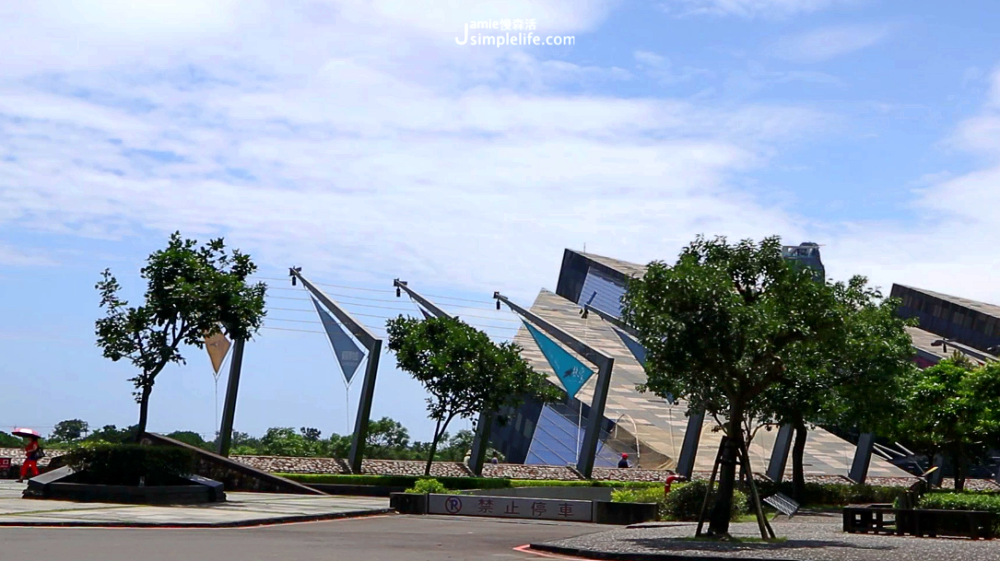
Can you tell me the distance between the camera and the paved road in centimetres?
1356

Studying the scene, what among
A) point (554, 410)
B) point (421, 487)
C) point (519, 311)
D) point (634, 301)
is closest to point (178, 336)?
point (421, 487)

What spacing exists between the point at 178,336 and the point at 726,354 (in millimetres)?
14500

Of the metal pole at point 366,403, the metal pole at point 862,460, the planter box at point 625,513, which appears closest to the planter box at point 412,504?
the planter box at point 625,513

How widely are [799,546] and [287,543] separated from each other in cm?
779

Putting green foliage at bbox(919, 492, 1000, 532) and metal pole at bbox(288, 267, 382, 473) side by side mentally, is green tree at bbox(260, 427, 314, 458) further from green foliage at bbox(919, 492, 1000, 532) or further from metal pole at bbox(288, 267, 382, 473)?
green foliage at bbox(919, 492, 1000, 532)

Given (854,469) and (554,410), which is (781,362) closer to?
(854,469)

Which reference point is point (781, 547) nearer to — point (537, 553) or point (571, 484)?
point (537, 553)

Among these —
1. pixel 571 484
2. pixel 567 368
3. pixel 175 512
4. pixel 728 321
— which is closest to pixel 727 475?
pixel 728 321

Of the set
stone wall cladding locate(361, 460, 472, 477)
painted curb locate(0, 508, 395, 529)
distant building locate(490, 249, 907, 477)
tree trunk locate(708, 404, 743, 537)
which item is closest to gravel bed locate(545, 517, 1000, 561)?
tree trunk locate(708, 404, 743, 537)

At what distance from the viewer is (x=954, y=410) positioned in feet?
112

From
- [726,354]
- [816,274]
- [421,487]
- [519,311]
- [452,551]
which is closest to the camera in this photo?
[452,551]

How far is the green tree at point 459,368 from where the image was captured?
116 feet

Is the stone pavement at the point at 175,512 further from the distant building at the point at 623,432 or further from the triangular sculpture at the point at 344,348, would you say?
the distant building at the point at 623,432

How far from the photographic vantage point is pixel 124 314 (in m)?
26.8
